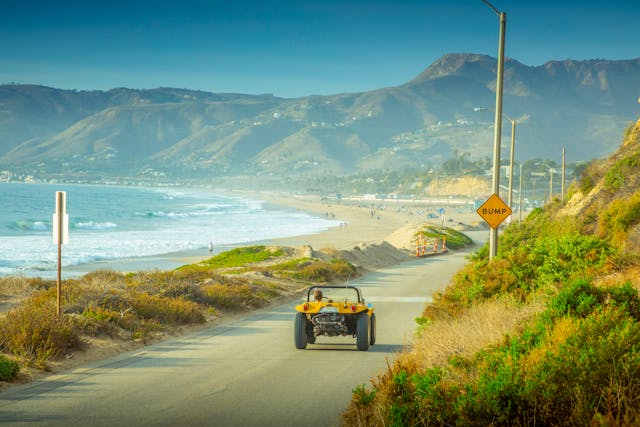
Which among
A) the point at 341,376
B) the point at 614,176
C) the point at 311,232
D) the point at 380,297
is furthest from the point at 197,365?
the point at 311,232

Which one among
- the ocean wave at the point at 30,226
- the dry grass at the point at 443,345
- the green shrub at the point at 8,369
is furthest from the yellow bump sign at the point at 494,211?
the ocean wave at the point at 30,226

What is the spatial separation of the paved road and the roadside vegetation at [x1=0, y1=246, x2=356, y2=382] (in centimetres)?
89

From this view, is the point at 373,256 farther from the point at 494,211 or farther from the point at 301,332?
the point at 301,332

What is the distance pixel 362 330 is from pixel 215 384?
3880 millimetres

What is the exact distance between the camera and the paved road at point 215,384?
30.6 ft

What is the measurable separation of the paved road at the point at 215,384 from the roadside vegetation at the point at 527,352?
110cm

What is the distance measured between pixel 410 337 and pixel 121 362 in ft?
20.7

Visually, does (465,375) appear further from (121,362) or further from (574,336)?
(121,362)

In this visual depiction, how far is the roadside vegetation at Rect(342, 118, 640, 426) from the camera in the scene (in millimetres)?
6543

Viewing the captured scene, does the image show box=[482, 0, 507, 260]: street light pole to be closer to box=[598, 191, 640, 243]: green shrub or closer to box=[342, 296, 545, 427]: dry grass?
box=[598, 191, 640, 243]: green shrub

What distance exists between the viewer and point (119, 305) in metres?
17.2

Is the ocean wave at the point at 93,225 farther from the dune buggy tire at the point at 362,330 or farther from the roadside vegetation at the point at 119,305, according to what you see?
the dune buggy tire at the point at 362,330

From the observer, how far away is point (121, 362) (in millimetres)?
13219

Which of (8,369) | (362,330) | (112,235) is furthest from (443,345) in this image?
(112,235)
